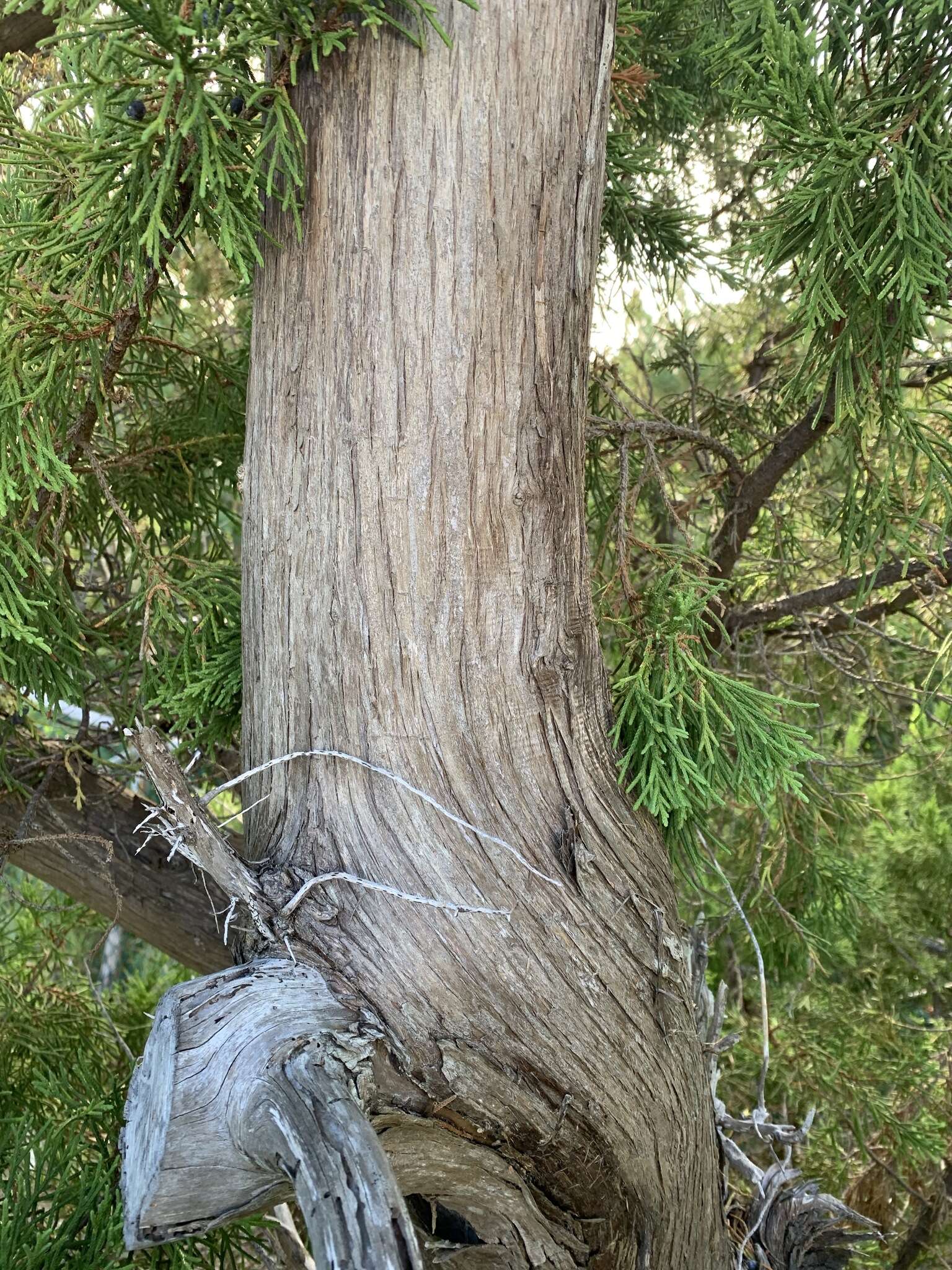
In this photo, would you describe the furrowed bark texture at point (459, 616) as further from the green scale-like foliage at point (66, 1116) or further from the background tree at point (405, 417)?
the green scale-like foliage at point (66, 1116)

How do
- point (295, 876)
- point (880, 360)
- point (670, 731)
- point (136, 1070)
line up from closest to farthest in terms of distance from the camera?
point (136, 1070)
point (295, 876)
point (670, 731)
point (880, 360)

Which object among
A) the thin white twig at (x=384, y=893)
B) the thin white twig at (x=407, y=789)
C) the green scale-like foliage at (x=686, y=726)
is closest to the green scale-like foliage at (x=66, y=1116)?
the thin white twig at (x=384, y=893)

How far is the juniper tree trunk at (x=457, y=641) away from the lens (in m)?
1.48

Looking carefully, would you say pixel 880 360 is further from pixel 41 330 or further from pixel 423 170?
pixel 41 330

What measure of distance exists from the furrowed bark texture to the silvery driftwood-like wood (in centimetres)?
12

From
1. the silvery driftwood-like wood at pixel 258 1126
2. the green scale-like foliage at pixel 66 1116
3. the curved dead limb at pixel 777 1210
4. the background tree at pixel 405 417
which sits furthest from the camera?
the curved dead limb at pixel 777 1210

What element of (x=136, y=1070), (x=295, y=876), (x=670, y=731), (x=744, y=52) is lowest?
(x=136, y=1070)

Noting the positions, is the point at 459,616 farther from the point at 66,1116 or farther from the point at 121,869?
the point at 66,1116

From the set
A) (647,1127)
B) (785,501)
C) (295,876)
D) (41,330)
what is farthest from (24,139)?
(785,501)

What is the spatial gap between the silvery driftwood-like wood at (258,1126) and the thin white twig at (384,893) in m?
0.11

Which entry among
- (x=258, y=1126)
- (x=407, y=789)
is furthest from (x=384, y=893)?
(x=258, y=1126)

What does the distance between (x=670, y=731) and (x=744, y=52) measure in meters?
1.27

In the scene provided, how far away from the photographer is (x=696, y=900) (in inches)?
148

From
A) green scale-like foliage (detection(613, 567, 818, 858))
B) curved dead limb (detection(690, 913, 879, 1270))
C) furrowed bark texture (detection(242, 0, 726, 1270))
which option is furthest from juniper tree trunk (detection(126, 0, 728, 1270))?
curved dead limb (detection(690, 913, 879, 1270))
